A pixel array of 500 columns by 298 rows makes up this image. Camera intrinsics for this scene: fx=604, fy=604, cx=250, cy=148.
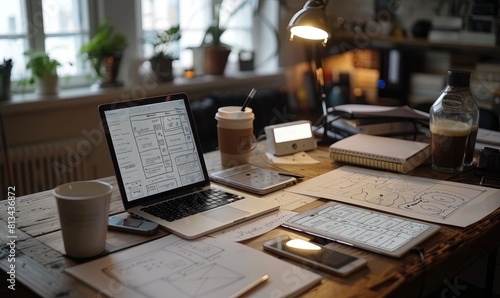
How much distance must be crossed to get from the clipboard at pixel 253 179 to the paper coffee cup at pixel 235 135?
0.06 metres

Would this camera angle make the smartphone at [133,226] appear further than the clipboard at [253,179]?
No

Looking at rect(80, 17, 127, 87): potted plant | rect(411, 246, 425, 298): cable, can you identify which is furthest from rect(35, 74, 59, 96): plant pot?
rect(411, 246, 425, 298): cable

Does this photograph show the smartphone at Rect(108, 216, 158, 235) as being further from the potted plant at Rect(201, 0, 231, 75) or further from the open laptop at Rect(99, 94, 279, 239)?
the potted plant at Rect(201, 0, 231, 75)

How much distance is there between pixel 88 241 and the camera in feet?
4.10

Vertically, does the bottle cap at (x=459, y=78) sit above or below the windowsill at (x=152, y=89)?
above

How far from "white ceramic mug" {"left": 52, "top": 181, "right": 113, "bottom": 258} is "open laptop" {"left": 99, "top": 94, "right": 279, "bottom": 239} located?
0.19 meters

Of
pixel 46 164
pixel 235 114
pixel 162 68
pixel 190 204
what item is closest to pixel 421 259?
pixel 190 204

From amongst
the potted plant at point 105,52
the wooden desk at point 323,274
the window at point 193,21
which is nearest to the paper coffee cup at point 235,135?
the wooden desk at point 323,274

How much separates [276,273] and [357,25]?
3231mm

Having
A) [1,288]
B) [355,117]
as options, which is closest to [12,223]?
[1,288]

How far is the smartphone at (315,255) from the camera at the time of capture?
121 cm

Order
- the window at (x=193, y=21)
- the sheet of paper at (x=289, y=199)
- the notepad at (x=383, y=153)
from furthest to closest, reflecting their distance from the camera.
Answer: the window at (x=193, y=21) < the notepad at (x=383, y=153) < the sheet of paper at (x=289, y=199)

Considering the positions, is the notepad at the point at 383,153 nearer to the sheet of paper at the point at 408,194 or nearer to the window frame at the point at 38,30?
the sheet of paper at the point at 408,194

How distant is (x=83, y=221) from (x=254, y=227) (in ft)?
1.33
